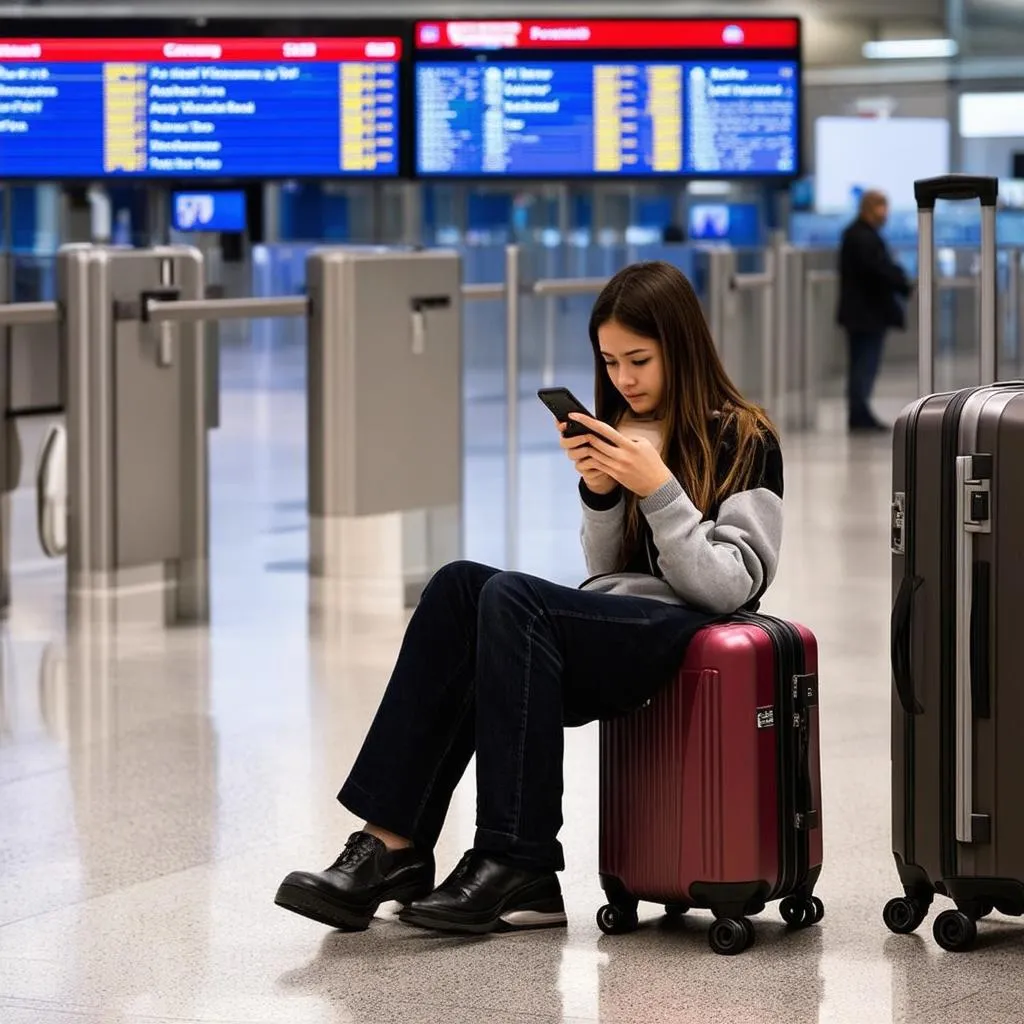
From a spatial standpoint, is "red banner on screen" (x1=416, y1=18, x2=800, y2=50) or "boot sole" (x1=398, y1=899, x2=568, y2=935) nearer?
"boot sole" (x1=398, y1=899, x2=568, y2=935)

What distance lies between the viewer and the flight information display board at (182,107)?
9406 millimetres

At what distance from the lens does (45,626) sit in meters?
6.14

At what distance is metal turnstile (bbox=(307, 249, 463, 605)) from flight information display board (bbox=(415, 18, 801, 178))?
2879 millimetres

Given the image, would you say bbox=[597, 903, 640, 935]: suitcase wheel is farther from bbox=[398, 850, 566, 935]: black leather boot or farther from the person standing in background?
the person standing in background

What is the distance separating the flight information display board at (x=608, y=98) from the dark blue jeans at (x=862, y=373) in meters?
2.16

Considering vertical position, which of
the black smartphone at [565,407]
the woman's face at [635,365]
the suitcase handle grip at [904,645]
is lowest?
the suitcase handle grip at [904,645]

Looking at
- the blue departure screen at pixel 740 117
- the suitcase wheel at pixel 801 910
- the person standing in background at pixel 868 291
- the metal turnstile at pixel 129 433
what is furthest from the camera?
the person standing in background at pixel 868 291

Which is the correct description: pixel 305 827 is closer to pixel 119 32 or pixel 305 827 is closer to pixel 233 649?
pixel 233 649

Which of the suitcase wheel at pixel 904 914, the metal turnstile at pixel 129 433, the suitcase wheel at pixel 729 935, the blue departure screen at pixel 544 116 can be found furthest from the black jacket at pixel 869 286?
the suitcase wheel at pixel 729 935

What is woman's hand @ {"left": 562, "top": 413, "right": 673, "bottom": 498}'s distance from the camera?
3.07 m

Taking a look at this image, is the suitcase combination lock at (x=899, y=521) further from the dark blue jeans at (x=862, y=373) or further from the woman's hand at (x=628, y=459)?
the dark blue jeans at (x=862, y=373)

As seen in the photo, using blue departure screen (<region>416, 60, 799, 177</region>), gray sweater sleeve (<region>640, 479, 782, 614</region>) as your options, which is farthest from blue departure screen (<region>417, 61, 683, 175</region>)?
gray sweater sleeve (<region>640, 479, 782, 614</region>)

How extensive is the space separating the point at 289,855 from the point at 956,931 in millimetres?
1180

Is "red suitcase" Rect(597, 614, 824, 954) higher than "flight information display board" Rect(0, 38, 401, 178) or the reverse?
the reverse
